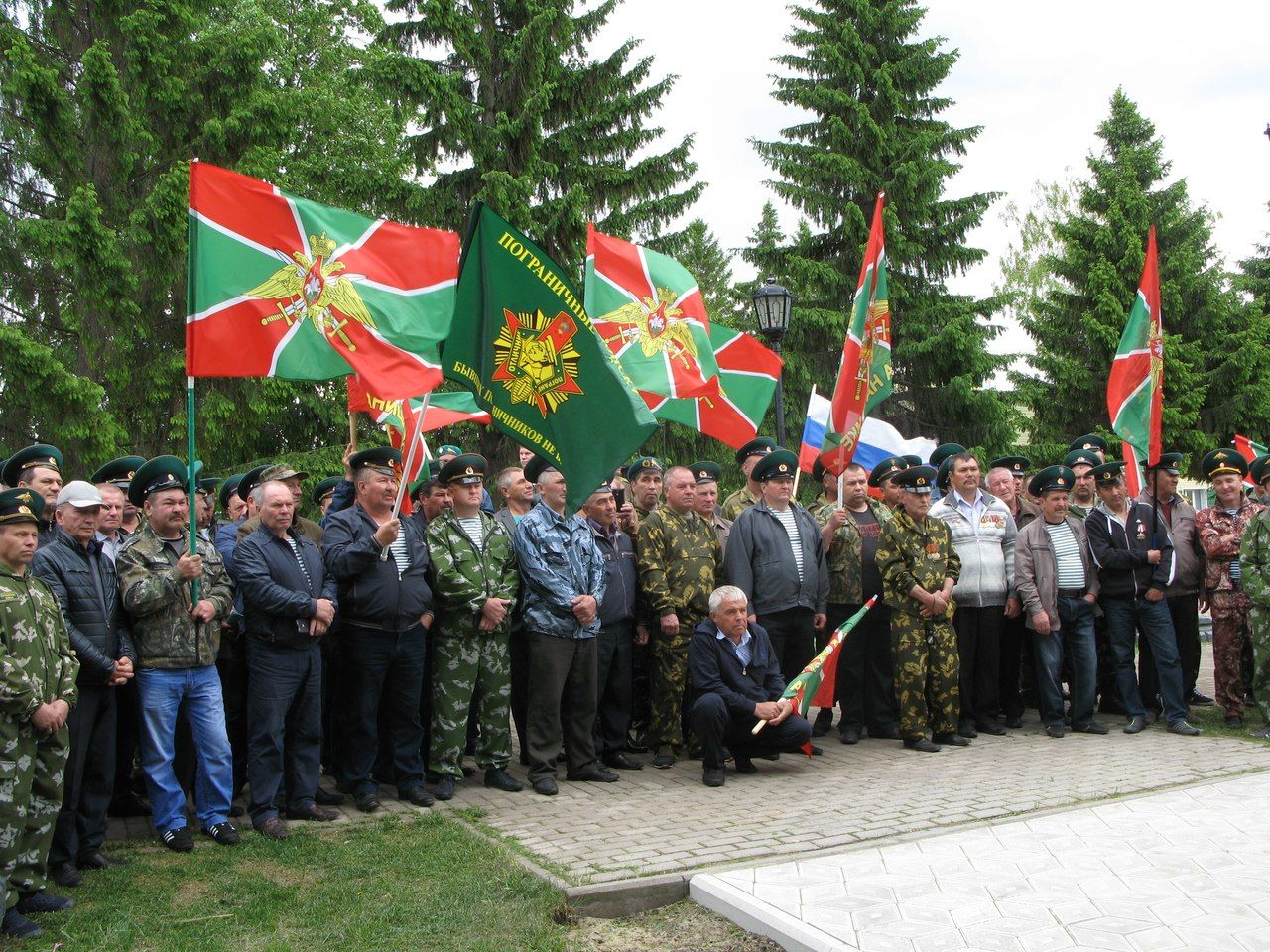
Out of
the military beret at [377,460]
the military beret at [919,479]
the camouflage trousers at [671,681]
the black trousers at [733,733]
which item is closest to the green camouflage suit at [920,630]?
the military beret at [919,479]

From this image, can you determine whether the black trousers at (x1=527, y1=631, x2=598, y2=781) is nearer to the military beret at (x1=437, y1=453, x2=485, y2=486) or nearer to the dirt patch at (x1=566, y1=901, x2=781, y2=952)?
the military beret at (x1=437, y1=453, x2=485, y2=486)

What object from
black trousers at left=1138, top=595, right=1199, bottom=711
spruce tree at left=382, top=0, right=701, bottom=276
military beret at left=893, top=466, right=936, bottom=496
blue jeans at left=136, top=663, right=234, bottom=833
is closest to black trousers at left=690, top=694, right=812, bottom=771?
military beret at left=893, top=466, right=936, bottom=496

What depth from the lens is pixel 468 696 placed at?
7500mm

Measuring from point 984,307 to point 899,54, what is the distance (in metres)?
5.84

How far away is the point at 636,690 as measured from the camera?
915cm

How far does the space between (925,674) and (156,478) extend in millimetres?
5795

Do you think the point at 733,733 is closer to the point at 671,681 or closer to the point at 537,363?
the point at 671,681

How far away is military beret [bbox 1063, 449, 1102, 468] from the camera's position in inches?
410

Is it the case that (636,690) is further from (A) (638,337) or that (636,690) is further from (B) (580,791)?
(A) (638,337)

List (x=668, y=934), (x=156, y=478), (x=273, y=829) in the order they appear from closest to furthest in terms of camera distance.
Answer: (x=668, y=934), (x=273, y=829), (x=156, y=478)

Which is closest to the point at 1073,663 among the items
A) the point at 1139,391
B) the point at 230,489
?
the point at 1139,391

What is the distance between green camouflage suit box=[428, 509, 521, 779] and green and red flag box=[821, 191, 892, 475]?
284 centimetres

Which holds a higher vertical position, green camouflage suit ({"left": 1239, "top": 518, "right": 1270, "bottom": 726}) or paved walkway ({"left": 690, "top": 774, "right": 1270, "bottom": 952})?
green camouflage suit ({"left": 1239, "top": 518, "right": 1270, "bottom": 726})

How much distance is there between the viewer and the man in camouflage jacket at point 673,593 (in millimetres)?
8422
